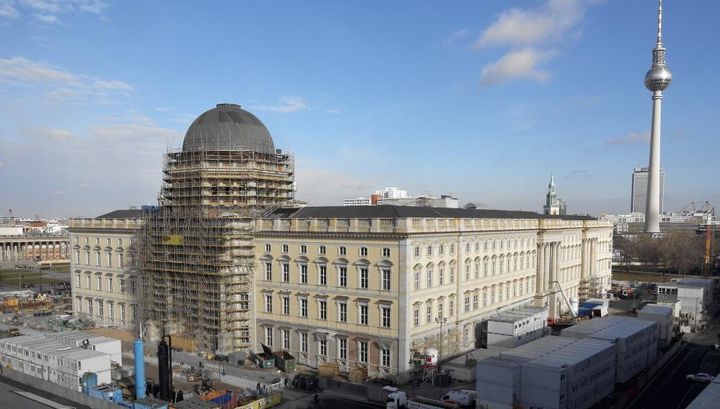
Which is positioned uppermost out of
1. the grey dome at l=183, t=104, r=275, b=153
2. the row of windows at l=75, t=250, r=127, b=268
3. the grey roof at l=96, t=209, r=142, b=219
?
the grey dome at l=183, t=104, r=275, b=153

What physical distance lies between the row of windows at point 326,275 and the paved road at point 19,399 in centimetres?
→ 2072

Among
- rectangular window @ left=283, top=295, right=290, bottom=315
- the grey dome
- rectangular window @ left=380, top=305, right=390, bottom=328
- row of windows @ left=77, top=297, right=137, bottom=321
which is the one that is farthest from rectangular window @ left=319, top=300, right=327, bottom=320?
row of windows @ left=77, top=297, right=137, bottom=321

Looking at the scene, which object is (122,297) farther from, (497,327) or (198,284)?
(497,327)

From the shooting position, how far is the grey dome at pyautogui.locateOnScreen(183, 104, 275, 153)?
6132cm

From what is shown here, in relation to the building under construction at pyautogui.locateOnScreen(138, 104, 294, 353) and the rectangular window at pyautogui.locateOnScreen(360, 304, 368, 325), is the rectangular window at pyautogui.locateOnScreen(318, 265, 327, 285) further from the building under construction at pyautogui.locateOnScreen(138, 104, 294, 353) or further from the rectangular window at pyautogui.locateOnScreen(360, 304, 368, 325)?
the building under construction at pyautogui.locateOnScreen(138, 104, 294, 353)

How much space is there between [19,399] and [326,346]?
2590 centimetres

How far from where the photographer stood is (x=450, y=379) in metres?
46.0

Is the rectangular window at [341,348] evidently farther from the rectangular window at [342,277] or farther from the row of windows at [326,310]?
the rectangular window at [342,277]

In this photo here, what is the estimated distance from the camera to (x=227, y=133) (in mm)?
61625

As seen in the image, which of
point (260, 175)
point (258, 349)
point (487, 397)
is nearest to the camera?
point (487, 397)

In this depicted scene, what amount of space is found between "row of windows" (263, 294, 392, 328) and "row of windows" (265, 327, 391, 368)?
1.93 meters

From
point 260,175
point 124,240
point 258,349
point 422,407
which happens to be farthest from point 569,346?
point 124,240

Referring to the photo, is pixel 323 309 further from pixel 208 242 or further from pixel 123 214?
pixel 123 214

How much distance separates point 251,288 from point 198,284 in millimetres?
5869
